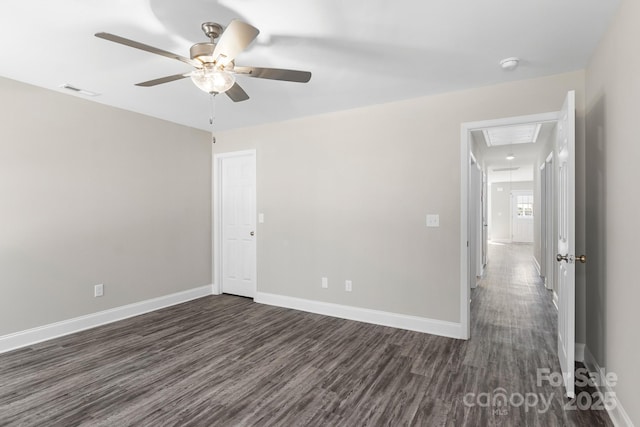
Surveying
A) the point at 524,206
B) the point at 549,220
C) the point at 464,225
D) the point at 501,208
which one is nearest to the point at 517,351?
the point at 464,225

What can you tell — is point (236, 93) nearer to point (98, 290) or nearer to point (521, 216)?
point (98, 290)

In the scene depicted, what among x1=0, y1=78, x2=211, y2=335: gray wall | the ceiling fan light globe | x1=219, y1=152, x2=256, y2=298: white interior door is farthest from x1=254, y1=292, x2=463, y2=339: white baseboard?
the ceiling fan light globe

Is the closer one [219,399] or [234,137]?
[219,399]

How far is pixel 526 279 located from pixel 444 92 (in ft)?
14.5

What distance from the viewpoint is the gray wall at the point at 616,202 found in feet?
5.72

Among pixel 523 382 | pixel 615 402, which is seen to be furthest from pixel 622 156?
pixel 523 382

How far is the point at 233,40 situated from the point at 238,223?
3.51 meters

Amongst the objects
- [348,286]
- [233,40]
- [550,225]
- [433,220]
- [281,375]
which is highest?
[233,40]

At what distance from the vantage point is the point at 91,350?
10.1ft

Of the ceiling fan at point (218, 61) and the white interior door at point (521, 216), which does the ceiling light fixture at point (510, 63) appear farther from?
the white interior door at point (521, 216)

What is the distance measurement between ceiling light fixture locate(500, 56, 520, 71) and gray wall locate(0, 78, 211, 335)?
12.9ft

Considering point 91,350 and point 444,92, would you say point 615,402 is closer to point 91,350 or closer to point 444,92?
point 444,92

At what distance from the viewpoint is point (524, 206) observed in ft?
42.3

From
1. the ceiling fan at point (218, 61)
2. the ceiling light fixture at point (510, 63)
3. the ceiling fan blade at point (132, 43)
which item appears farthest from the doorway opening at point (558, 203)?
the ceiling fan blade at point (132, 43)
